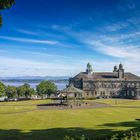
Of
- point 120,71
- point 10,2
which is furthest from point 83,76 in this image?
point 10,2

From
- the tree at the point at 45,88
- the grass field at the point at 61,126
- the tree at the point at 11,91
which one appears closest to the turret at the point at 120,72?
the tree at the point at 45,88

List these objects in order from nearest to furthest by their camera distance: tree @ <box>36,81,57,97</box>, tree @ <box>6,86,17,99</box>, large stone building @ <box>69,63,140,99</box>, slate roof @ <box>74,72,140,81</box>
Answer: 1. tree @ <box>6,86,17,99</box>
2. tree @ <box>36,81,57,97</box>
3. large stone building @ <box>69,63,140,99</box>
4. slate roof @ <box>74,72,140,81</box>

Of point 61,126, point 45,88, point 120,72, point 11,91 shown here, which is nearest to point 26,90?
point 11,91

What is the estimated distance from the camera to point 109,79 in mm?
147500

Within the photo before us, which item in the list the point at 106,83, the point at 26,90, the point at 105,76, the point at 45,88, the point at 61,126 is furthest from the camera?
the point at 105,76

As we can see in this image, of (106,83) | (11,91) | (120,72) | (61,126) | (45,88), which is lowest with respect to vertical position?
(61,126)

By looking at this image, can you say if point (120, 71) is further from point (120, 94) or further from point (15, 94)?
point (15, 94)

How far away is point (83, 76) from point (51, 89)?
2300cm

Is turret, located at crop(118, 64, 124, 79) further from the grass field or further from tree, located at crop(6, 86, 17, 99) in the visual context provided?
the grass field

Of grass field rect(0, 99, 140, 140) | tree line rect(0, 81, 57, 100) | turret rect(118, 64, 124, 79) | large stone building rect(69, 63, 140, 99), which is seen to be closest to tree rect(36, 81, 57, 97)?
tree line rect(0, 81, 57, 100)

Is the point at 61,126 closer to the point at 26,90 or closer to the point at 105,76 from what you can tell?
the point at 26,90

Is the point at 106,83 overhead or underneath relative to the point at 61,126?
overhead

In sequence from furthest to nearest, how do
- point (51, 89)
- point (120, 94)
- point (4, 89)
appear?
point (120, 94) < point (51, 89) < point (4, 89)

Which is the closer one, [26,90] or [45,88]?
[26,90]
